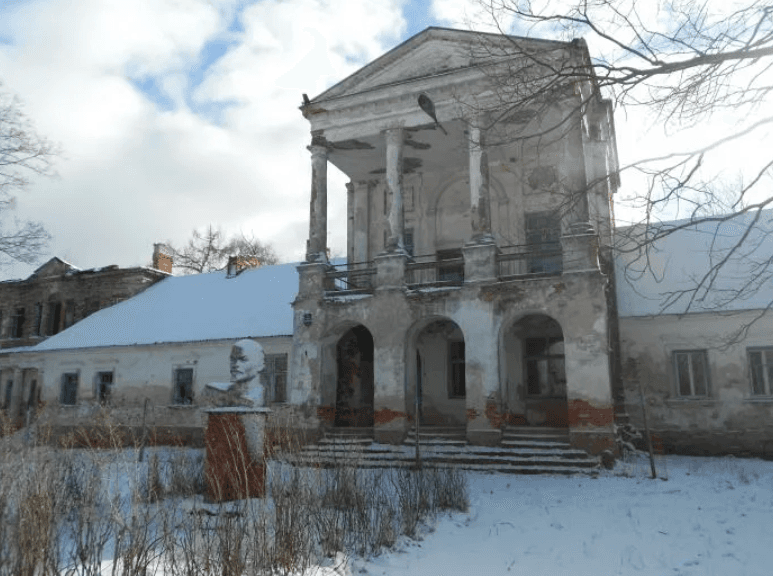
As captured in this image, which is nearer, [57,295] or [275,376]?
[275,376]

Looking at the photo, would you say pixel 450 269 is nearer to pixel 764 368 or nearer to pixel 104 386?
pixel 764 368

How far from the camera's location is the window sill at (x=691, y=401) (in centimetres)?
1545

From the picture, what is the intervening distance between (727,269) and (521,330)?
6134 millimetres

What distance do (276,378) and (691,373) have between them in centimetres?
1211

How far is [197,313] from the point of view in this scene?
74.0 ft

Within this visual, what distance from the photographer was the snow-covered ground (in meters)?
6.09

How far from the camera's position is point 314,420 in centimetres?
1544

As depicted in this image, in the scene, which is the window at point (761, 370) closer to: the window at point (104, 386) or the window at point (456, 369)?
the window at point (456, 369)

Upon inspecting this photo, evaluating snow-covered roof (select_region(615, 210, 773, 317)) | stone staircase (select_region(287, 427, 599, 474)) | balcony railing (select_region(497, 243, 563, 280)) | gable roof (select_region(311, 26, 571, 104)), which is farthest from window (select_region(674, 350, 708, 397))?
gable roof (select_region(311, 26, 571, 104))

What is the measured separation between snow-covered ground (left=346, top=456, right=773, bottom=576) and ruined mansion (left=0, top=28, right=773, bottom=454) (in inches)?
103

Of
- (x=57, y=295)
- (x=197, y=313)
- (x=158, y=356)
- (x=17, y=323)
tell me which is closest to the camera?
(x=158, y=356)

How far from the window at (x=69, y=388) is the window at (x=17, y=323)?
250 inches

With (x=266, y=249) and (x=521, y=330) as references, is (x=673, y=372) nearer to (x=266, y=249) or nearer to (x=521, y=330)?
(x=521, y=330)

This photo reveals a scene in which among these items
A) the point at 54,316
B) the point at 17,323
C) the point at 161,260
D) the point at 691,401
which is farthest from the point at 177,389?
the point at 691,401
